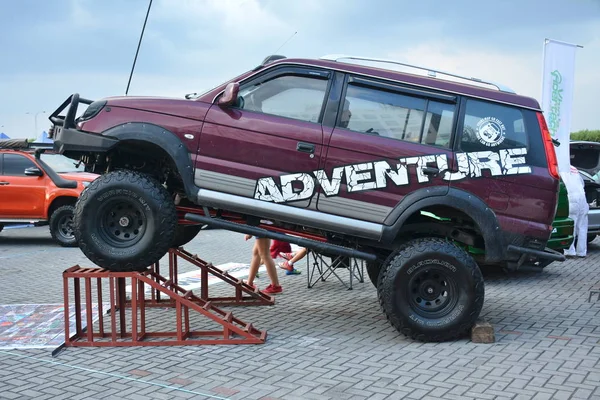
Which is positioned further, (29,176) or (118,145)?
(29,176)

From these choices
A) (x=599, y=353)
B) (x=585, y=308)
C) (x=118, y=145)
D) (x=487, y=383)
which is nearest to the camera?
(x=487, y=383)

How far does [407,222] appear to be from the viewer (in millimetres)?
7039

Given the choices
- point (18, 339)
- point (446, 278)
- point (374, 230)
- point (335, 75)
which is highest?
point (335, 75)

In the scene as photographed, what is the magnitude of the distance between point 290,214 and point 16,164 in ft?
30.7

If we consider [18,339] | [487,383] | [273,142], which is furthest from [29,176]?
[487,383]

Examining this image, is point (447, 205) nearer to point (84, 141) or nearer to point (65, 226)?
point (84, 141)

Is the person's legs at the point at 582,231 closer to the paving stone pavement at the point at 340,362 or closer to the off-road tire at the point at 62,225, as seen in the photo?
the paving stone pavement at the point at 340,362

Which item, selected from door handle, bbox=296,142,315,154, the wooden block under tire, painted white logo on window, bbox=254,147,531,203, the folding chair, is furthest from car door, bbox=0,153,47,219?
the wooden block under tire

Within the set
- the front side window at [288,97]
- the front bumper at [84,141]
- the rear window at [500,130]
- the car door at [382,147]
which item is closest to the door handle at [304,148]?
the car door at [382,147]

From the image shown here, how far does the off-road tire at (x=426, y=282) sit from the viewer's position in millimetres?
6625

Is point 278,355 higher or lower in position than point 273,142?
lower

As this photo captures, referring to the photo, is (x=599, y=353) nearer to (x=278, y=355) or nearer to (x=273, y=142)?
(x=278, y=355)

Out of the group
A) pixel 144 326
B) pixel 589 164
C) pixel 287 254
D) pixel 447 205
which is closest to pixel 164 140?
pixel 144 326

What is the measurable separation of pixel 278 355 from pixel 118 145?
248cm
